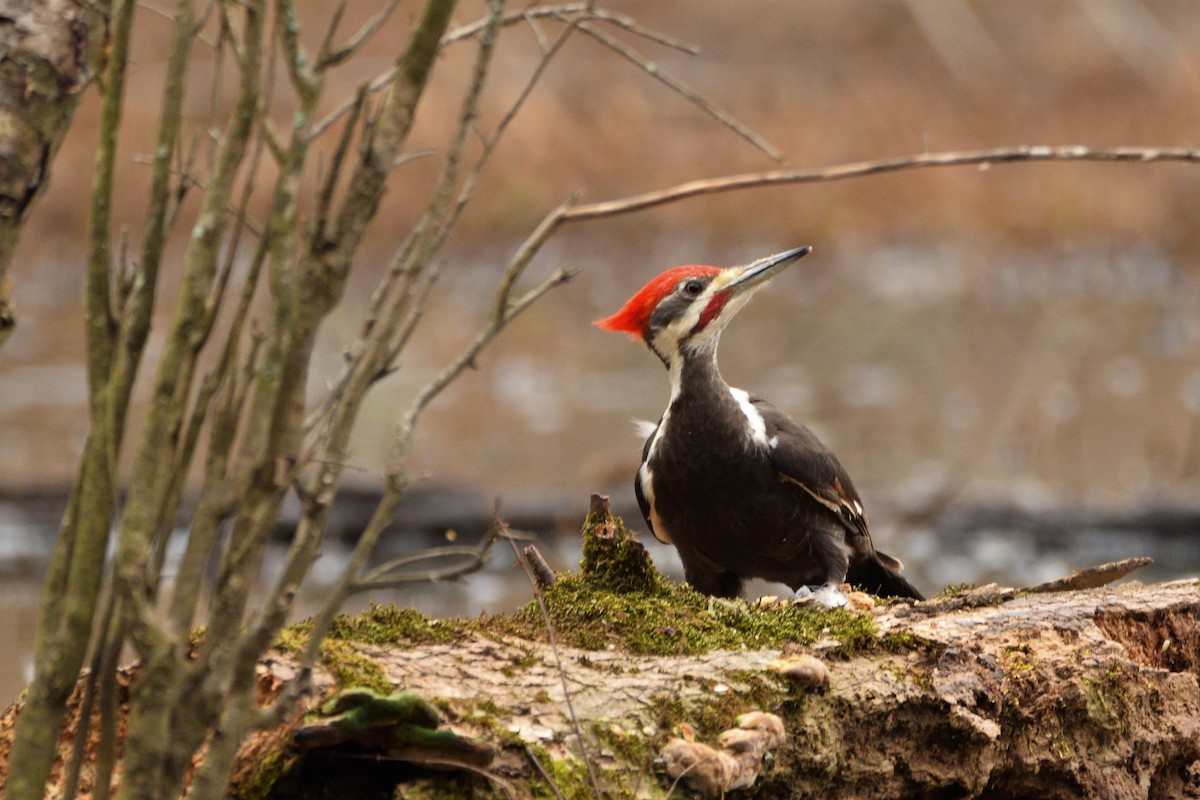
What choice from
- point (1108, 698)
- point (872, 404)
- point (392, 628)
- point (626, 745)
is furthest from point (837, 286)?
point (626, 745)

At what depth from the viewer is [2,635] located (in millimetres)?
6531

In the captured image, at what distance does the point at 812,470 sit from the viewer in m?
3.83

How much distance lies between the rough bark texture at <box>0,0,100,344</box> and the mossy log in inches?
32.9

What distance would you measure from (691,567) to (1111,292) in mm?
11182

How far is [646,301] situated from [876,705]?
1.66 meters

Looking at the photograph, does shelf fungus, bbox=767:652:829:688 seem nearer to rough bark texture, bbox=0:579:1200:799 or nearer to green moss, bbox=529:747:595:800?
rough bark texture, bbox=0:579:1200:799

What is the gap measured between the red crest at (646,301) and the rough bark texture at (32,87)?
192 centimetres

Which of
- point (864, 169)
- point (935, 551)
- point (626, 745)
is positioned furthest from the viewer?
point (935, 551)

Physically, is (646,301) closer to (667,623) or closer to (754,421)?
(754,421)

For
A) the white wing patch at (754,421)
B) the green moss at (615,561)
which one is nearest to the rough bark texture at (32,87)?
the green moss at (615,561)

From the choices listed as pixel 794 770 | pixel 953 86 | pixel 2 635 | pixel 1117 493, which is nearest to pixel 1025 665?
pixel 794 770

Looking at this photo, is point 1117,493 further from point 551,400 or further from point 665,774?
point 665,774

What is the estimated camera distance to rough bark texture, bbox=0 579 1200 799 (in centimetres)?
230

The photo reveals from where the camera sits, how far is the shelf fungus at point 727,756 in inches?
91.3
